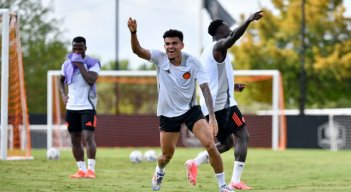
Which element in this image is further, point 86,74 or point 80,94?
point 80,94

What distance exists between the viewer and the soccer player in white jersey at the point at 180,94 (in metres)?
11.5

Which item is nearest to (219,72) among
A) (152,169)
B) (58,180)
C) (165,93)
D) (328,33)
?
(165,93)

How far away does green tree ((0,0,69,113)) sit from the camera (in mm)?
46750

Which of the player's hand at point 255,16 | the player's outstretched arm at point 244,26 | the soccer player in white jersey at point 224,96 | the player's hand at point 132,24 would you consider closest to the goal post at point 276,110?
the soccer player in white jersey at point 224,96

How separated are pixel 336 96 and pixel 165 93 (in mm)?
45788

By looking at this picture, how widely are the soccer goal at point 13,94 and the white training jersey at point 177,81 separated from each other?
9.33 meters

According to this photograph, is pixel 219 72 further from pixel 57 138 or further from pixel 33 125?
pixel 33 125

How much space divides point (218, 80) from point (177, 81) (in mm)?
1735

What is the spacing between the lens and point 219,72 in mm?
13250

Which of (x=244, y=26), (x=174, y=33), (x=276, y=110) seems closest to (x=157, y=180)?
(x=174, y=33)

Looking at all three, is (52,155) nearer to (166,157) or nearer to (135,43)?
(166,157)

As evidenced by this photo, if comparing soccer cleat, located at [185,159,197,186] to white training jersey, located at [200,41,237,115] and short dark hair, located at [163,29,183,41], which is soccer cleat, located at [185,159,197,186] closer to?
white training jersey, located at [200,41,237,115]

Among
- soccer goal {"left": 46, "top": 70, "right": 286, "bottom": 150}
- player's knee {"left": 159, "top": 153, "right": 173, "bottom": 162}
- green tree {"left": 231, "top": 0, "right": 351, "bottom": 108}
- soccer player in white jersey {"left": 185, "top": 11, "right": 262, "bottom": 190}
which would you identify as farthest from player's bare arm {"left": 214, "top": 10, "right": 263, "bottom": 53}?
green tree {"left": 231, "top": 0, "right": 351, "bottom": 108}

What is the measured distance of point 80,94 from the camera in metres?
16.0
